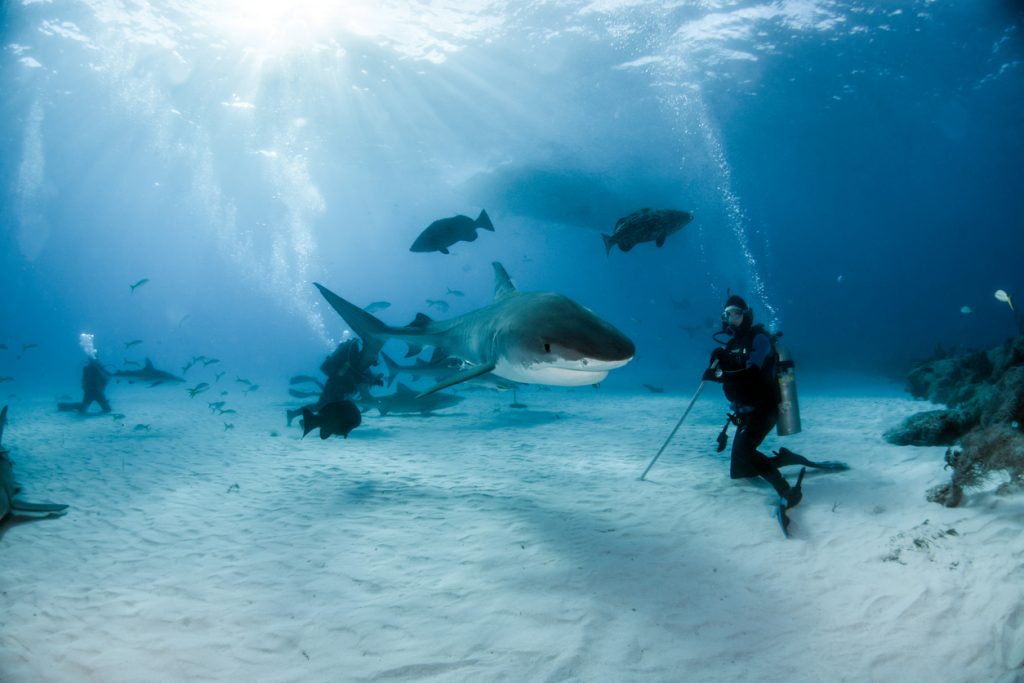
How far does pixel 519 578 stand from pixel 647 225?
17.0 ft

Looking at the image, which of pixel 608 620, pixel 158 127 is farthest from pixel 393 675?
pixel 158 127

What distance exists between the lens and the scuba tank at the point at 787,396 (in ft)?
18.7

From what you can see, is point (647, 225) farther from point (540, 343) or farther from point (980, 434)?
point (980, 434)

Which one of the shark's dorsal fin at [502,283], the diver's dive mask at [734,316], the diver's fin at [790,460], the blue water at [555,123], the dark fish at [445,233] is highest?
the blue water at [555,123]

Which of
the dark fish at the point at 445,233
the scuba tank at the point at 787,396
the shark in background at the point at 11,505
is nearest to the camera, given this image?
the shark in background at the point at 11,505

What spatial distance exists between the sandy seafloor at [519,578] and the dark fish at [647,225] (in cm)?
369

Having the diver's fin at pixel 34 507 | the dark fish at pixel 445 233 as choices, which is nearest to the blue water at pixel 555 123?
the dark fish at pixel 445 233

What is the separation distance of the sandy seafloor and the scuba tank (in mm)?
872

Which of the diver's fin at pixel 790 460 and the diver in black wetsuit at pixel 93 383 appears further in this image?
the diver in black wetsuit at pixel 93 383

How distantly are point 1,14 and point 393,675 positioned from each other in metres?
34.8

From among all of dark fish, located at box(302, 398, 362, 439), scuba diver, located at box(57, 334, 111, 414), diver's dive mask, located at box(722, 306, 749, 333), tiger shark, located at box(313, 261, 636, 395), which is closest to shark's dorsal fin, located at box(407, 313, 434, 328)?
tiger shark, located at box(313, 261, 636, 395)

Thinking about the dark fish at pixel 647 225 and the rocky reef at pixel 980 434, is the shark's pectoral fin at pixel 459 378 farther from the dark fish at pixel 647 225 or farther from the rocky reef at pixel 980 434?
the rocky reef at pixel 980 434

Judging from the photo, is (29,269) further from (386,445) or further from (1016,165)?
(1016,165)

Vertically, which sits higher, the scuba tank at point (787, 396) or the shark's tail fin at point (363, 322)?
the shark's tail fin at point (363, 322)
